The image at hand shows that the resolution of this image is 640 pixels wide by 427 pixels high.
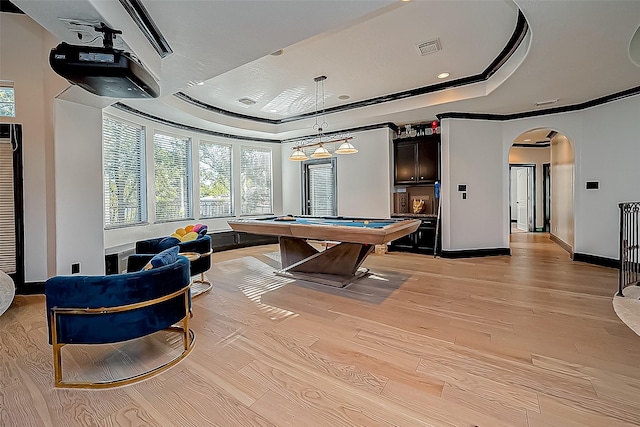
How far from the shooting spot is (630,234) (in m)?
4.54

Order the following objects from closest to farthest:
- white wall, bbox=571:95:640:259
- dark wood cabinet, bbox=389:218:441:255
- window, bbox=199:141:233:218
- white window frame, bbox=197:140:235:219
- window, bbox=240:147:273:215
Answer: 1. white wall, bbox=571:95:640:259
2. dark wood cabinet, bbox=389:218:441:255
3. white window frame, bbox=197:140:235:219
4. window, bbox=199:141:233:218
5. window, bbox=240:147:273:215

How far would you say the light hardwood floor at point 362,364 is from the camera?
1.73 m

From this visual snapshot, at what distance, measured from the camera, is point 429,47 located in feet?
12.1

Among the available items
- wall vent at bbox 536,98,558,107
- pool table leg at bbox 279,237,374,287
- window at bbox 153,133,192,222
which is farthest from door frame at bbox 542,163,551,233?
window at bbox 153,133,192,222

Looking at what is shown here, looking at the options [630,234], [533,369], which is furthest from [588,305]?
[630,234]

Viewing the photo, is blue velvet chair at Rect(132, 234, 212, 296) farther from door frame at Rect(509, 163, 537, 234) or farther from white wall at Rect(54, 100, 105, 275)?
door frame at Rect(509, 163, 537, 234)

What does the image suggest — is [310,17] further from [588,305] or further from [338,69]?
[588,305]

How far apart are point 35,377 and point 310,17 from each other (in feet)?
10.8

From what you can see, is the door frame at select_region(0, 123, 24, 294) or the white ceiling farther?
the door frame at select_region(0, 123, 24, 294)

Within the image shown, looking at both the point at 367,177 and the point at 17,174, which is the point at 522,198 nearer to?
the point at 367,177

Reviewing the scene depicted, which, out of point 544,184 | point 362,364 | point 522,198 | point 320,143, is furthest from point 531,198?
point 362,364

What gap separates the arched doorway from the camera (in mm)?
6266

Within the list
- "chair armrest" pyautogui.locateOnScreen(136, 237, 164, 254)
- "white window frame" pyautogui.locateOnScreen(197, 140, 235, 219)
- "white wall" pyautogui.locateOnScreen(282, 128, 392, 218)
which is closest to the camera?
"chair armrest" pyautogui.locateOnScreen(136, 237, 164, 254)

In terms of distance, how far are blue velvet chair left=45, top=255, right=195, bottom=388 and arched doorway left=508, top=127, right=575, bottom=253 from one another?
665 centimetres
